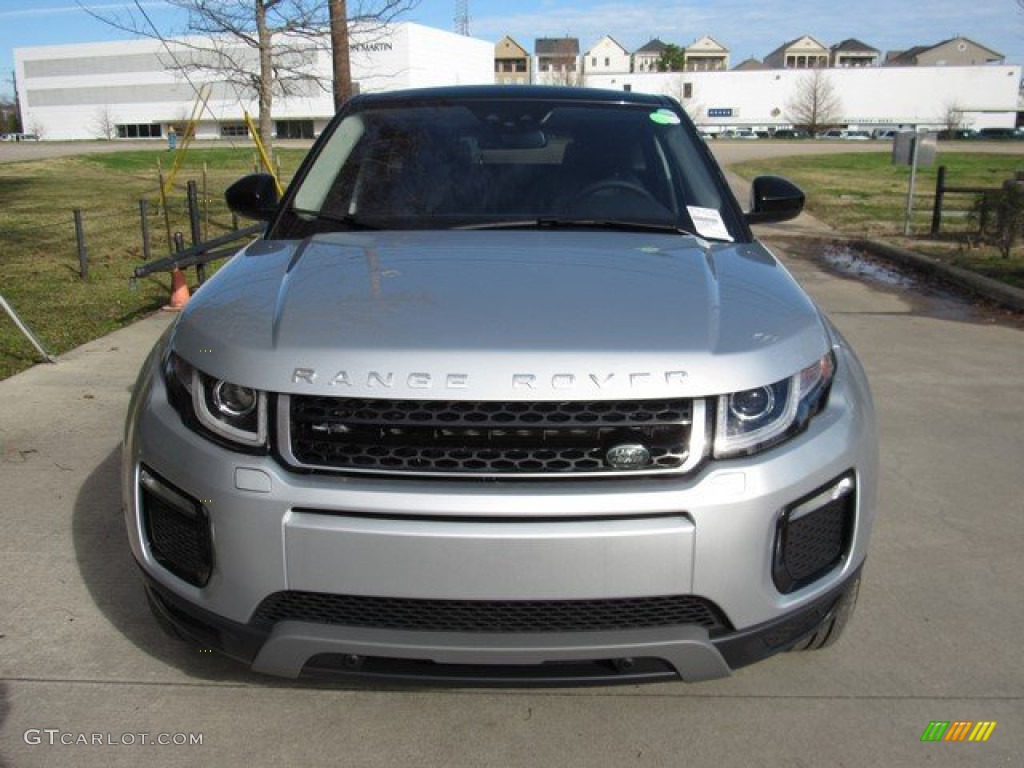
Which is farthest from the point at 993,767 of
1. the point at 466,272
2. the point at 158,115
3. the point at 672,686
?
the point at 158,115

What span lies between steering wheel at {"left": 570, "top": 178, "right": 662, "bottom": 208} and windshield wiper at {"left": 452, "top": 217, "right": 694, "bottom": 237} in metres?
0.21

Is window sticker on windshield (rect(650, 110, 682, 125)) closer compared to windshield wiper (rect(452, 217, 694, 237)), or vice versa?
windshield wiper (rect(452, 217, 694, 237))

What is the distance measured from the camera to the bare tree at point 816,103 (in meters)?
108

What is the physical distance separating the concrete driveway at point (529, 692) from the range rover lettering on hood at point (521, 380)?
3.46 feet

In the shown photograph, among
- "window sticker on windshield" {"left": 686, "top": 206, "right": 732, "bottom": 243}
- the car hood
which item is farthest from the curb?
the car hood

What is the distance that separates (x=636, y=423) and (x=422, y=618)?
0.67m

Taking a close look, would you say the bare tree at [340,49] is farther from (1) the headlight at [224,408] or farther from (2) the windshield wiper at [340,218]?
(1) the headlight at [224,408]

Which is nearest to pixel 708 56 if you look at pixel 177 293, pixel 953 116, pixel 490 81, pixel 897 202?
pixel 953 116

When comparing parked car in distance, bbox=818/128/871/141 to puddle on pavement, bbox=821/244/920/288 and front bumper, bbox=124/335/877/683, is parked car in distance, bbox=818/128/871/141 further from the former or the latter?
front bumper, bbox=124/335/877/683

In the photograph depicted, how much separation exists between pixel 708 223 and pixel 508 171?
0.79m

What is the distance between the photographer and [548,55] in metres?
136

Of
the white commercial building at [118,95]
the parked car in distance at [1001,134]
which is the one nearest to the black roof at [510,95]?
the white commercial building at [118,95]

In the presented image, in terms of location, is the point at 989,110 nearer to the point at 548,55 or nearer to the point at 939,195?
the point at 548,55

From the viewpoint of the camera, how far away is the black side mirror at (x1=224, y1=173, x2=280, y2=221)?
3.88m
